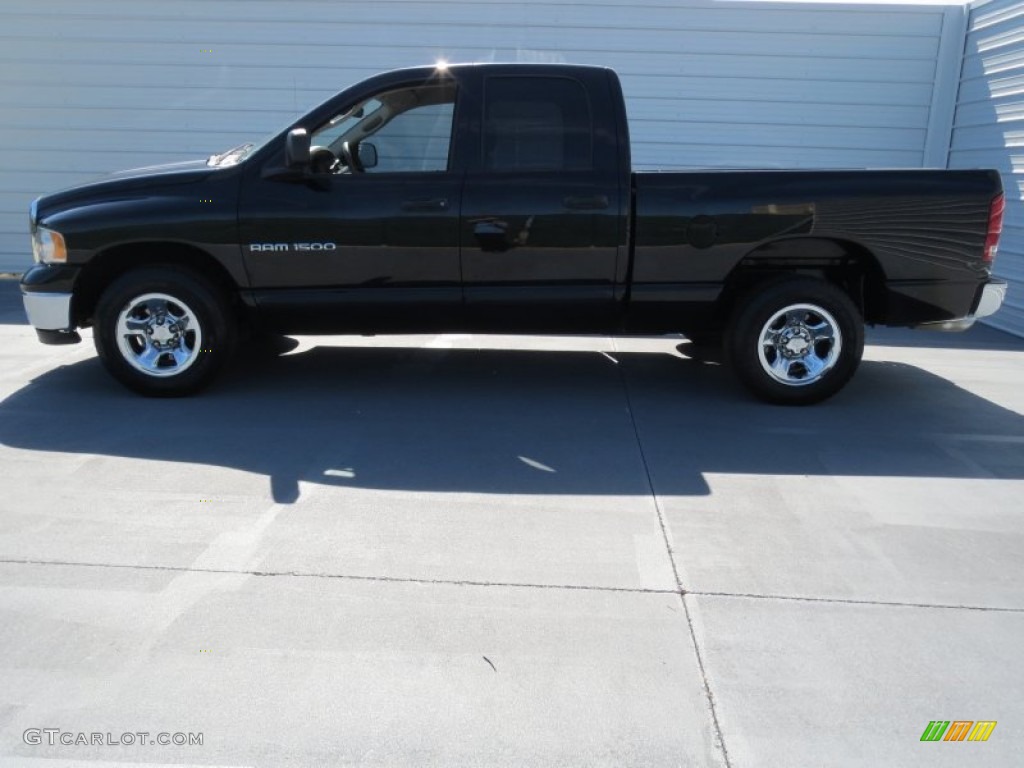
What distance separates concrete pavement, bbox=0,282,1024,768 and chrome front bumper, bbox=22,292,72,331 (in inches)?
19.4

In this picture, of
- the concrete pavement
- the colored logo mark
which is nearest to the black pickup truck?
the concrete pavement

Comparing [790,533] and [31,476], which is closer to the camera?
[790,533]

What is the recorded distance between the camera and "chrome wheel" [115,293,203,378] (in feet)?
18.5

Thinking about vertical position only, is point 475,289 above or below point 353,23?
below

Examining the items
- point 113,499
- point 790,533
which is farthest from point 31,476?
point 790,533

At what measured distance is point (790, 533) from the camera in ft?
13.1

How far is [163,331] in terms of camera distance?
5711 millimetres

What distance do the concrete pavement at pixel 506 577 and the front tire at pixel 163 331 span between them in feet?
0.64

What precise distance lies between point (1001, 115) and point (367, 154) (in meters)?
6.67

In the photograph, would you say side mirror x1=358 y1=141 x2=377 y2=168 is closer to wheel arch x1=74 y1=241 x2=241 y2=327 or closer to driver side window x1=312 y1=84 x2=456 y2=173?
driver side window x1=312 y1=84 x2=456 y2=173

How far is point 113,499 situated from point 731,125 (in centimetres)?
784

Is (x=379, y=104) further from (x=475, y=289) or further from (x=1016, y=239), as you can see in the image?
(x=1016, y=239)

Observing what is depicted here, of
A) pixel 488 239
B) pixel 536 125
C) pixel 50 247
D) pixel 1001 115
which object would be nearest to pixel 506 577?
pixel 488 239

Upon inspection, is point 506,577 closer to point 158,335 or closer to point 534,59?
point 158,335
